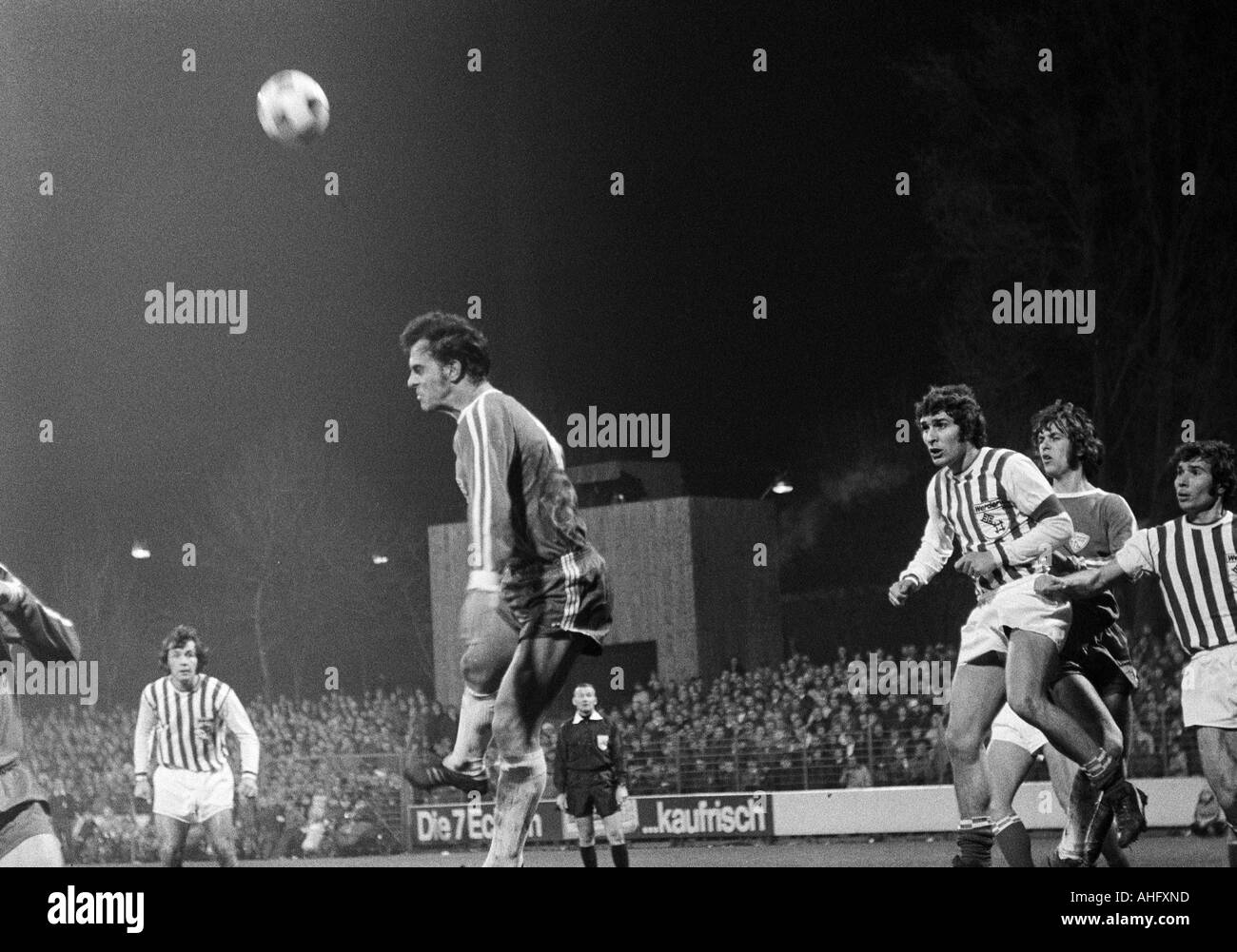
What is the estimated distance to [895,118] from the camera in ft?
33.7

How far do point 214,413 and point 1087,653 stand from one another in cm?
607

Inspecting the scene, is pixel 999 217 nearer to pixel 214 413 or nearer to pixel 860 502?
pixel 860 502

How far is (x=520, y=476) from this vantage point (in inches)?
233

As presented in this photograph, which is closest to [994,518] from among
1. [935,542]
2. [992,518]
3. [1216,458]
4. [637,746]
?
[992,518]

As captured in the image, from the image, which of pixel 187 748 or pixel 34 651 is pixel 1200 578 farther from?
pixel 187 748

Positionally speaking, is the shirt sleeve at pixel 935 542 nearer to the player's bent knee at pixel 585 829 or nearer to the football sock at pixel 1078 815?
the football sock at pixel 1078 815

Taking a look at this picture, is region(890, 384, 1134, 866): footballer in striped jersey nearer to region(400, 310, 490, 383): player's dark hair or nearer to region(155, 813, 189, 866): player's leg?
region(400, 310, 490, 383): player's dark hair

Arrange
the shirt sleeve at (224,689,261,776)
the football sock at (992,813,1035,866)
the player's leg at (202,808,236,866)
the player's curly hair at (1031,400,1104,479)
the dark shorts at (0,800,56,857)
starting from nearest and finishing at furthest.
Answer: the dark shorts at (0,800,56,857)
the football sock at (992,813,1035,866)
the player's curly hair at (1031,400,1104,479)
the player's leg at (202,808,236,866)
the shirt sleeve at (224,689,261,776)

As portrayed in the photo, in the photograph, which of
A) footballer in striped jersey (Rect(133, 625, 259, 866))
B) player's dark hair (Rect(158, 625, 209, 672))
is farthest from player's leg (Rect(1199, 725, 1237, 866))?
player's dark hair (Rect(158, 625, 209, 672))

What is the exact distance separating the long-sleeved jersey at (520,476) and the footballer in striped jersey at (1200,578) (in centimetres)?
235

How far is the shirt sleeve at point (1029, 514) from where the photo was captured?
6836 mm

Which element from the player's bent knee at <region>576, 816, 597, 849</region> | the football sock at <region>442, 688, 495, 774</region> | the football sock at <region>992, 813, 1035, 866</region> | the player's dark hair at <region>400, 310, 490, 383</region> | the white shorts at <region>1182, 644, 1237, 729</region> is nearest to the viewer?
the football sock at <region>442, 688, 495, 774</region>

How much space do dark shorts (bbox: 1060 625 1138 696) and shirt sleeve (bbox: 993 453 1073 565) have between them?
2.53 feet

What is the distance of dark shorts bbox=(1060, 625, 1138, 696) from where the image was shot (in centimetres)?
748
